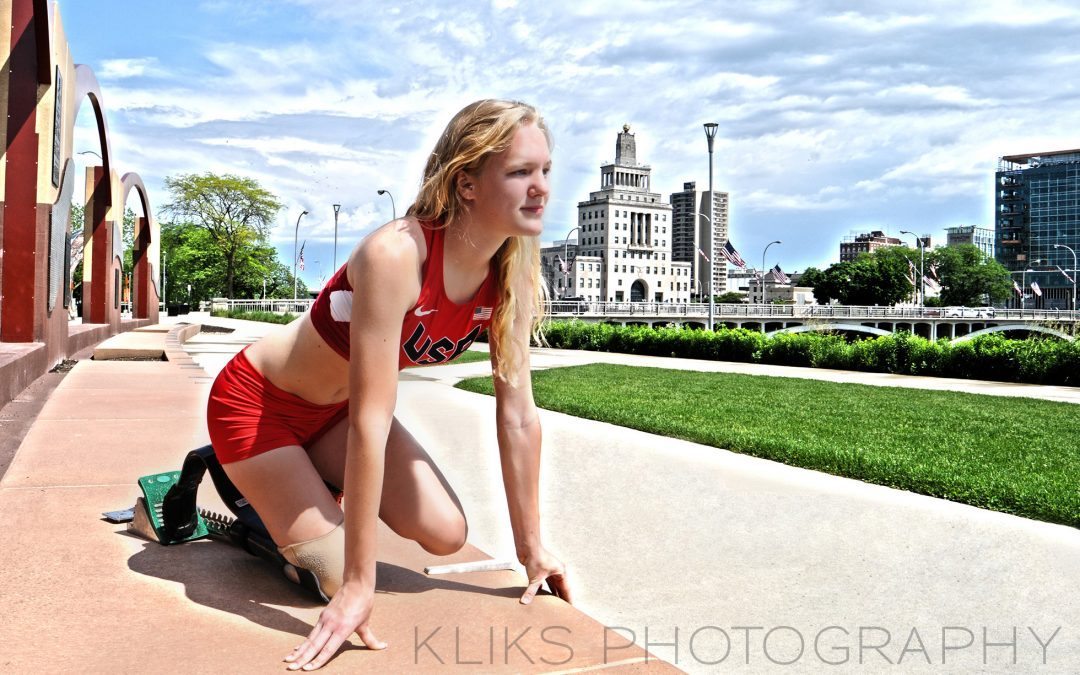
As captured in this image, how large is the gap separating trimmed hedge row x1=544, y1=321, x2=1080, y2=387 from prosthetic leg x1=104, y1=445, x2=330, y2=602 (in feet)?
30.3

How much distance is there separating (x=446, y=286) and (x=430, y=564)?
113 cm

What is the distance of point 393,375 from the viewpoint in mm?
2320

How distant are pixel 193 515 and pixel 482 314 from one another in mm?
1435

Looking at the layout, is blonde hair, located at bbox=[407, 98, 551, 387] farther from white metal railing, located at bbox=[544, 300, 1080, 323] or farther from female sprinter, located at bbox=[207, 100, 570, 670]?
white metal railing, located at bbox=[544, 300, 1080, 323]

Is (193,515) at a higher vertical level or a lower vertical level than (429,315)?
lower

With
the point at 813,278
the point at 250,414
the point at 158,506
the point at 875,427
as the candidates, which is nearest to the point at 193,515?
the point at 158,506

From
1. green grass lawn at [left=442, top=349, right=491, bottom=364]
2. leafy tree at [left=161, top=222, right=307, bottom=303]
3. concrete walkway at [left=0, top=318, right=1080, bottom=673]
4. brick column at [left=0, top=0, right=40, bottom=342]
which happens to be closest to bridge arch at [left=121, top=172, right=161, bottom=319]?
green grass lawn at [left=442, top=349, right=491, bottom=364]

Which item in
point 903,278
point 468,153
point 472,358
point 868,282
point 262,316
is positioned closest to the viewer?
point 468,153

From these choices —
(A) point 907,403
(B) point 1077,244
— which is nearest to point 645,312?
(A) point 907,403

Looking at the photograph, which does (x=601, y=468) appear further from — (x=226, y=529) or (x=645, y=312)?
(x=645, y=312)

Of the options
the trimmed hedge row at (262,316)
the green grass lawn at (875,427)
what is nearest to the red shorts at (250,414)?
the green grass lawn at (875,427)

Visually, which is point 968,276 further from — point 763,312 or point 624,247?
point 763,312

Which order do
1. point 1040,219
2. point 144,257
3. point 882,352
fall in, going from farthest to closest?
point 1040,219, point 144,257, point 882,352

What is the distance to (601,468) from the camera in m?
6.17
